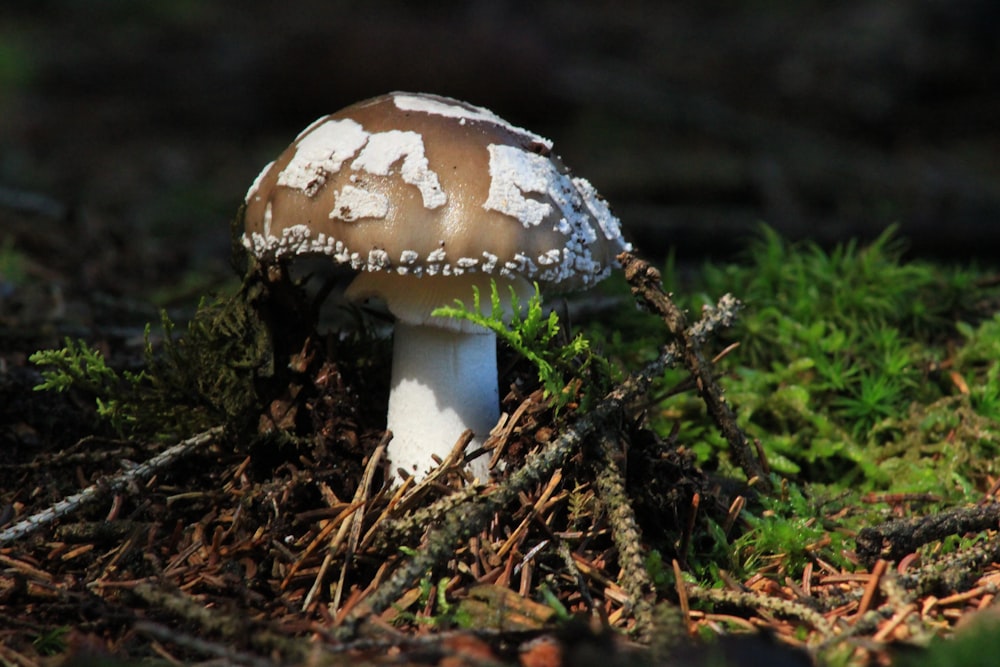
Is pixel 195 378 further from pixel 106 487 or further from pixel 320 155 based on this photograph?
pixel 320 155

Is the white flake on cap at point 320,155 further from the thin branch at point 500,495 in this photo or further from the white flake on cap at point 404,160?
the thin branch at point 500,495

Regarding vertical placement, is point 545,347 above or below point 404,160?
below

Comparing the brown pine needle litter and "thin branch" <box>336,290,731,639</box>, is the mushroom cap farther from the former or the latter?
"thin branch" <box>336,290,731,639</box>

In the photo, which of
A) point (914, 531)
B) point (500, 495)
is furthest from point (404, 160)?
point (914, 531)

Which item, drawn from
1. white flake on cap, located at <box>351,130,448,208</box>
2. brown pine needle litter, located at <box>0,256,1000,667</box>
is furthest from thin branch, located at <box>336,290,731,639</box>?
white flake on cap, located at <box>351,130,448,208</box>

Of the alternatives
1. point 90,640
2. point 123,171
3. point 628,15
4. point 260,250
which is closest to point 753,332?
point 260,250

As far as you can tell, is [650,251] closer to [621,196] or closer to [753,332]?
[621,196]

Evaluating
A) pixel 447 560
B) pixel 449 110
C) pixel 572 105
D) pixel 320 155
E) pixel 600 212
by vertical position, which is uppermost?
pixel 572 105
